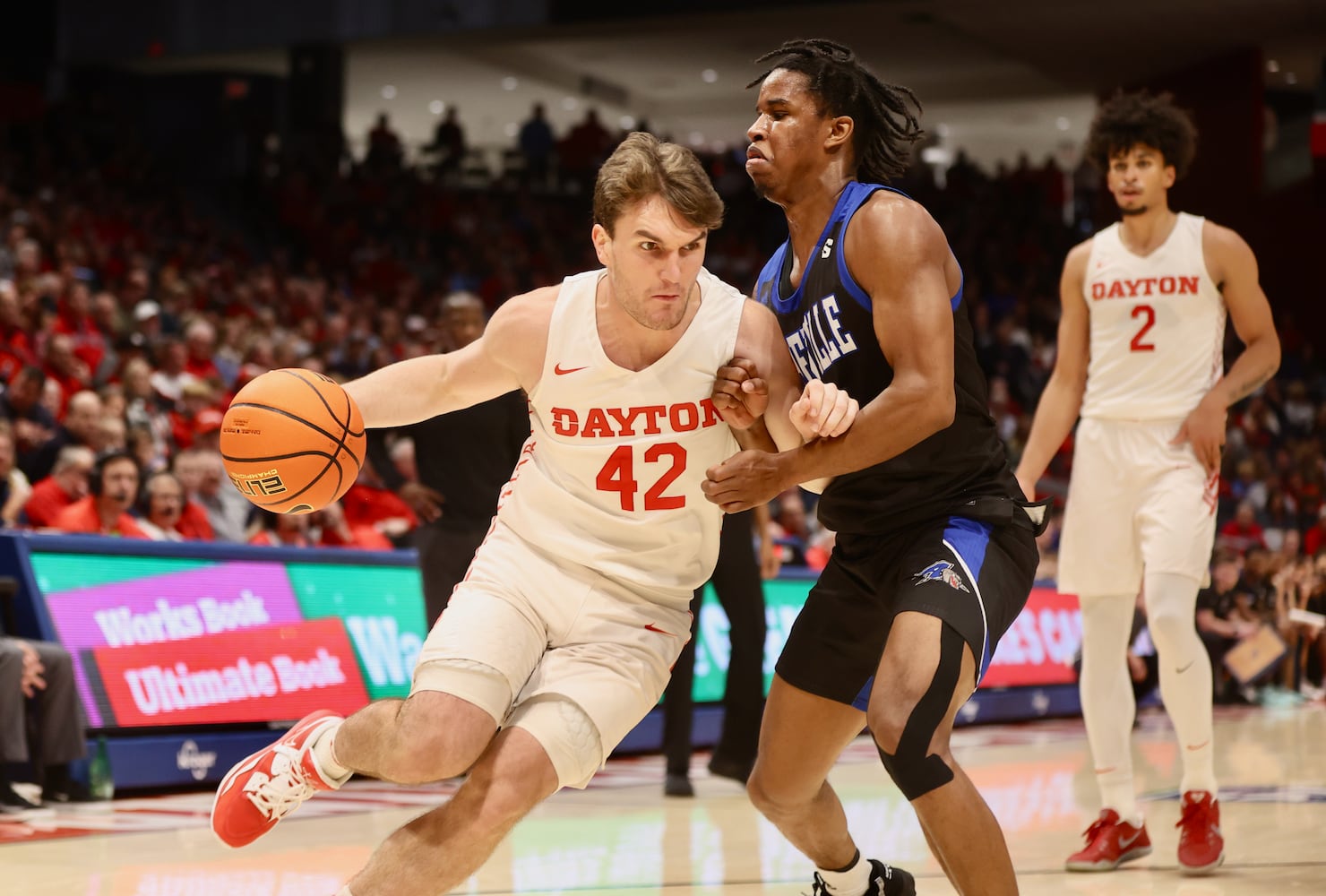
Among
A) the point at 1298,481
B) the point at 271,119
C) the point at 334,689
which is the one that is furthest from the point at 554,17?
the point at 334,689

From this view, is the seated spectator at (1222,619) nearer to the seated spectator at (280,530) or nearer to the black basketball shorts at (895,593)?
the seated spectator at (280,530)

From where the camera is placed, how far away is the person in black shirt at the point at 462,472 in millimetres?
6742

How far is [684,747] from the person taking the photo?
6871 mm

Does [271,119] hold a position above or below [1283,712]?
above

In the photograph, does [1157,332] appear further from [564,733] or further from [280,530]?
[280,530]

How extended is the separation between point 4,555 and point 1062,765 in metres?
5.50

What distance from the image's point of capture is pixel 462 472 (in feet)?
22.3

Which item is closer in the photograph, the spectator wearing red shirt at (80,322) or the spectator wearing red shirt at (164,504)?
the spectator wearing red shirt at (164,504)

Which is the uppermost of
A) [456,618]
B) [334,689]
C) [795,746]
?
[456,618]

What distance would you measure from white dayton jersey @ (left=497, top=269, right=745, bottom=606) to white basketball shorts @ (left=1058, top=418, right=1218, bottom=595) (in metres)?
1.99

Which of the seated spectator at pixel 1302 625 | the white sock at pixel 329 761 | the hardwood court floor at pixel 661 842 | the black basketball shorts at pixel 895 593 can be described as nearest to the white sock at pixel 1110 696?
the hardwood court floor at pixel 661 842

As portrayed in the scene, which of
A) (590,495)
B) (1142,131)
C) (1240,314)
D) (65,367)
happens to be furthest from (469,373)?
(65,367)

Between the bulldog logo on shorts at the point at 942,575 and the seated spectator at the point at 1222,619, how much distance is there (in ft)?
31.5

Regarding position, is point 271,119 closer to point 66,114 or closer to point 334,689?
point 66,114
